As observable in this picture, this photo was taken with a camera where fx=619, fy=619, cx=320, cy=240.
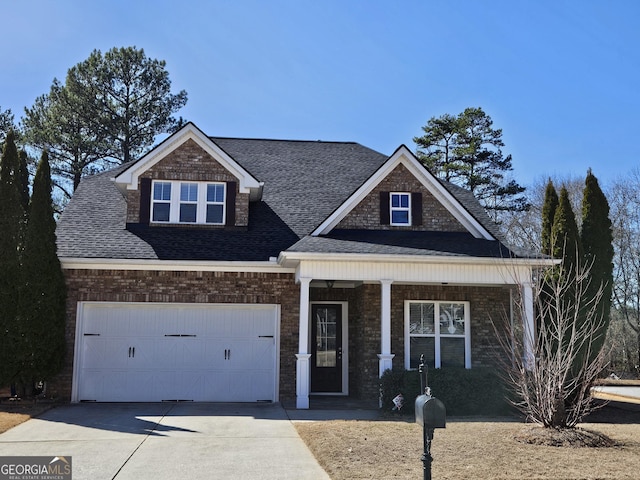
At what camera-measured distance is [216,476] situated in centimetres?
735

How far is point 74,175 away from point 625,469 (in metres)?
29.4

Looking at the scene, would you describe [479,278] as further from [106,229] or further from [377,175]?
[106,229]

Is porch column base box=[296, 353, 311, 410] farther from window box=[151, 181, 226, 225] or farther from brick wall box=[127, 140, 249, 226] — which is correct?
window box=[151, 181, 226, 225]

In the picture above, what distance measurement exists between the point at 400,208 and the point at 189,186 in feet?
18.5

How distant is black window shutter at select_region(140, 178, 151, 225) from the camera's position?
53.3 feet

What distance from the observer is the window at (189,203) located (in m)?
16.3

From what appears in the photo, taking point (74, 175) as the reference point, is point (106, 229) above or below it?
below

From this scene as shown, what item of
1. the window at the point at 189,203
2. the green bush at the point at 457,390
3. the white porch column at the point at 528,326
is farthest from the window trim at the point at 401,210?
the green bush at the point at 457,390

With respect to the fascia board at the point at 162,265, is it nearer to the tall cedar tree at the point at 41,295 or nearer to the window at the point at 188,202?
the tall cedar tree at the point at 41,295

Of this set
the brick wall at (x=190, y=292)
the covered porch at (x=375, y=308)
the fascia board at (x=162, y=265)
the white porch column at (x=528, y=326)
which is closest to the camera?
the white porch column at (x=528, y=326)

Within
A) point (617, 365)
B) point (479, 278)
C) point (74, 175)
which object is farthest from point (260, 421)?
point (617, 365)

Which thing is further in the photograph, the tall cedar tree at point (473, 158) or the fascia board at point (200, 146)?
the tall cedar tree at point (473, 158)

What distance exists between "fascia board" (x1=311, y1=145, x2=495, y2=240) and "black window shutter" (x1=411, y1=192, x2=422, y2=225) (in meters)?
0.37

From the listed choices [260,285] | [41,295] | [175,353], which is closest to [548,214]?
[260,285]
